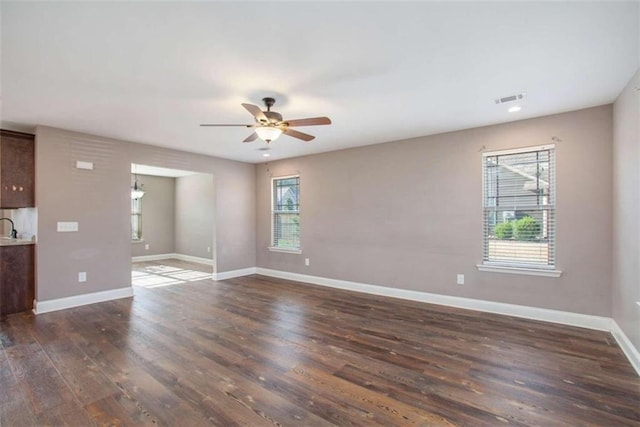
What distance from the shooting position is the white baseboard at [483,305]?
3.53 metres

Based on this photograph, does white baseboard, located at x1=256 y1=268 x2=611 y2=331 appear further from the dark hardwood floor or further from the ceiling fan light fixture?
the ceiling fan light fixture

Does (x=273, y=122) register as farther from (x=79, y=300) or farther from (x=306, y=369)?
(x=79, y=300)

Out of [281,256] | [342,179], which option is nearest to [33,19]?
[342,179]

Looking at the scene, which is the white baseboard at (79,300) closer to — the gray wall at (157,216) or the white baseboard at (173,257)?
the white baseboard at (173,257)

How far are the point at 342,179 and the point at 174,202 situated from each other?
6.10 meters

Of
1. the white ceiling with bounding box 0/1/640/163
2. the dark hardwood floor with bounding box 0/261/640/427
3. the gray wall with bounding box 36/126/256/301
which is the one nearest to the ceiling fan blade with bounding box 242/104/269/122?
the white ceiling with bounding box 0/1/640/163

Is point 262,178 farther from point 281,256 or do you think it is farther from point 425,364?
point 425,364

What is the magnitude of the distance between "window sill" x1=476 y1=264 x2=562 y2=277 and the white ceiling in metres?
1.90

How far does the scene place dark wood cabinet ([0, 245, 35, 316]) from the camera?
13.3ft

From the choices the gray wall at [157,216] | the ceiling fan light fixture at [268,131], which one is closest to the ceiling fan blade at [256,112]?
the ceiling fan light fixture at [268,131]

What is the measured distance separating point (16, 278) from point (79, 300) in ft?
2.61

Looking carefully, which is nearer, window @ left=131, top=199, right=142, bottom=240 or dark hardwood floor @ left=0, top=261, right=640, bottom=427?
dark hardwood floor @ left=0, top=261, right=640, bottom=427

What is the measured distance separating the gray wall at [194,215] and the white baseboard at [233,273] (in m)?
1.80

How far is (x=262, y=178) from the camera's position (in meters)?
6.88
